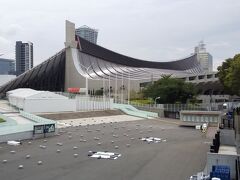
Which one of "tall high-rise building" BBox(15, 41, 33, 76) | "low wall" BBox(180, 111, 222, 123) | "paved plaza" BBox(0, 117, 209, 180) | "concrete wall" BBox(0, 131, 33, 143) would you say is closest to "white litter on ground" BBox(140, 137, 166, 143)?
"paved plaza" BBox(0, 117, 209, 180)

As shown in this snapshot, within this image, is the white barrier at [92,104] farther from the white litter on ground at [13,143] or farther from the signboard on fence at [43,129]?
the white litter on ground at [13,143]

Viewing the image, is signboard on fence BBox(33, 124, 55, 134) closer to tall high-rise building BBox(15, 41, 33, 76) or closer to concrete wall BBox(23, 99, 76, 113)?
concrete wall BBox(23, 99, 76, 113)

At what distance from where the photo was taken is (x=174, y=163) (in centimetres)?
1727

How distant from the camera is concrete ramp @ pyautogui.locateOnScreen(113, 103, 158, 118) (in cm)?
4575

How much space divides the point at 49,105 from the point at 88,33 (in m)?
117

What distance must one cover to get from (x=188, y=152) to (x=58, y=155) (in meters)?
7.65

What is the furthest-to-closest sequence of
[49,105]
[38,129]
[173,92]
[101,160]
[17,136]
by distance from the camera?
[173,92], [49,105], [38,129], [17,136], [101,160]

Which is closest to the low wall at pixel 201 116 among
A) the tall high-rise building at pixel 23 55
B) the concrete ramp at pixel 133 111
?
the concrete ramp at pixel 133 111

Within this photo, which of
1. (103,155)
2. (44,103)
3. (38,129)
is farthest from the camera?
(44,103)

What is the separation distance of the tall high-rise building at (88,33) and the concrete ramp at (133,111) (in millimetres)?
101717

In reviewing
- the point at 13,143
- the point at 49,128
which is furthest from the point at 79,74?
the point at 13,143

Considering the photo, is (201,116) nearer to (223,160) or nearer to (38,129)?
(38,129)

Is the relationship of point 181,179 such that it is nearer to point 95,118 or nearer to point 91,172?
point 91,172

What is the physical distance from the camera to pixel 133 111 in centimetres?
4744
